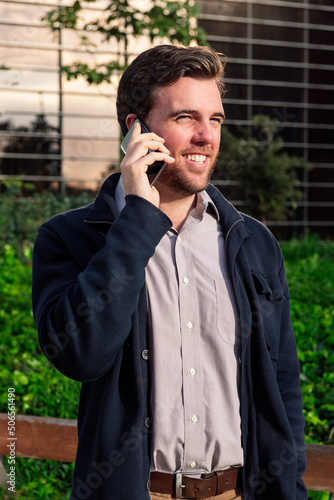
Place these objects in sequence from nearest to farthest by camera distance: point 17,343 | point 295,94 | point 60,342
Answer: point 60,342
point 17,343
point 295,94

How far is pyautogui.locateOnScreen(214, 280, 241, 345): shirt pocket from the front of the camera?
2.15m

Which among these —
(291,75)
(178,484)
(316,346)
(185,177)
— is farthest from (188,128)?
(291,75)

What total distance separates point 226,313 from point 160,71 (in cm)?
86

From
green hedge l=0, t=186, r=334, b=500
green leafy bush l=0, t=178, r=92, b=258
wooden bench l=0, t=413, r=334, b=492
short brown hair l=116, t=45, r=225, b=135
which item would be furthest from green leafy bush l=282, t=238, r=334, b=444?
green leafy bush l=0, t=178, r=92, b=258

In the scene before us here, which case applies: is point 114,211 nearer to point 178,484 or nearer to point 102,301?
point 102,301

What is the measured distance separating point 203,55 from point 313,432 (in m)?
2.58

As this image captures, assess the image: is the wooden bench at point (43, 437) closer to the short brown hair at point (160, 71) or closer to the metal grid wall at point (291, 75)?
the short brown hair at point (160, 71)

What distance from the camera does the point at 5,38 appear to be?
27000 mm

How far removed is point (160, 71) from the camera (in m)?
2.24

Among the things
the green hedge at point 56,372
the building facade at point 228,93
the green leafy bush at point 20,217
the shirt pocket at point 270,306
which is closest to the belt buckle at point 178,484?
the shirt pocket at point 270,306

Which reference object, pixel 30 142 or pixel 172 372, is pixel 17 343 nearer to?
pixel 172 372

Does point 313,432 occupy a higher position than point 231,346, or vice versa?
point 231,346

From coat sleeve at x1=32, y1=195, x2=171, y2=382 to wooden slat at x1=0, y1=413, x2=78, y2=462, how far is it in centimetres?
148

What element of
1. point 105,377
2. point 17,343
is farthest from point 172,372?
point 17,343
